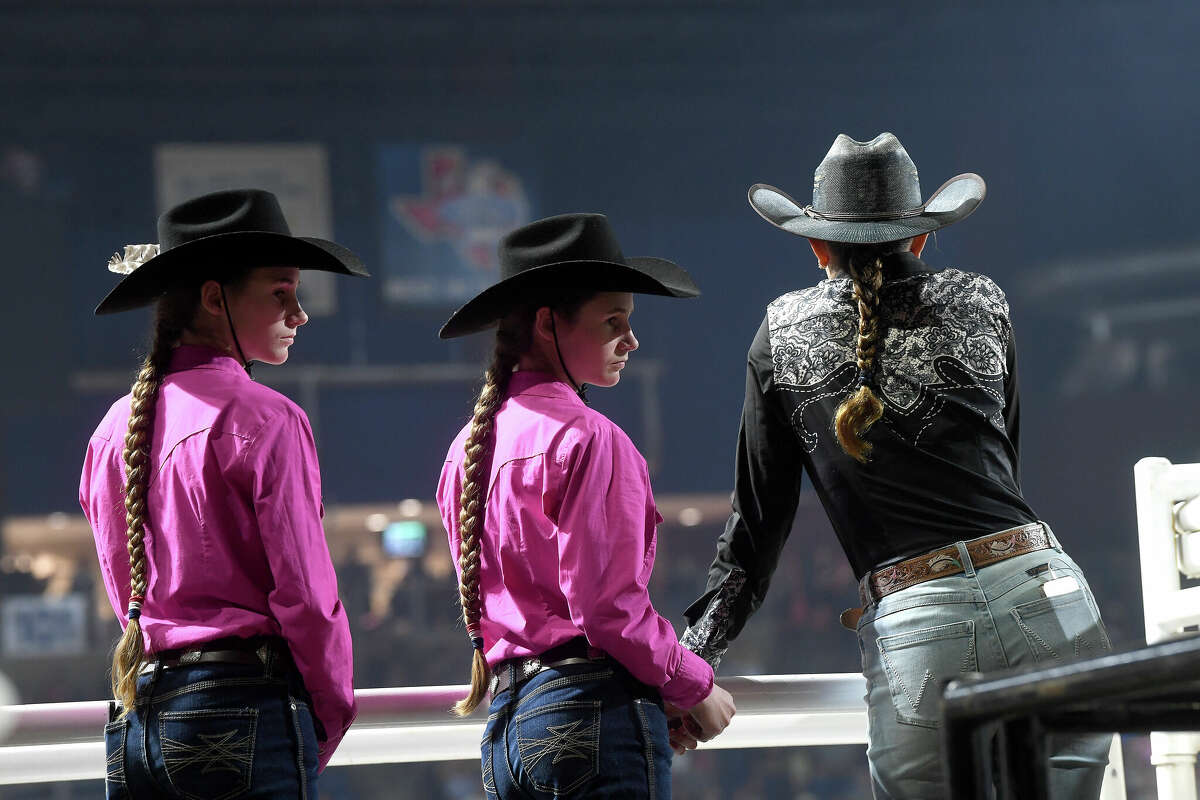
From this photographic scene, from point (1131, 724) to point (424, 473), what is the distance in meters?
11.4

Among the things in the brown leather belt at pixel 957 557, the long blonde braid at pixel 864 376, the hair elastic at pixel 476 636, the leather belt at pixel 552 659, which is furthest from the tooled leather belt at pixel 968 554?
the hair elastic at pixel 476 636

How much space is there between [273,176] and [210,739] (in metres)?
11.4

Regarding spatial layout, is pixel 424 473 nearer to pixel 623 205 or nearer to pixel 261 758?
pixel 623 205

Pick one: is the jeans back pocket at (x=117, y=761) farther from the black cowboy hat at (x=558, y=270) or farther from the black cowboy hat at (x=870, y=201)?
the black cowboy hat at (x=870, y=201)

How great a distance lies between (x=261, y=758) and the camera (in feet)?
4.37

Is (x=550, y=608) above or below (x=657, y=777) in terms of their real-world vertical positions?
above

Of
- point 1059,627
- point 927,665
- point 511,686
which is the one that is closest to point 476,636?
point 511,686

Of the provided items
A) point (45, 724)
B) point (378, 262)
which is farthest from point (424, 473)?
point (45, 724)

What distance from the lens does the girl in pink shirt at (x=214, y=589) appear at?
4.38 ft

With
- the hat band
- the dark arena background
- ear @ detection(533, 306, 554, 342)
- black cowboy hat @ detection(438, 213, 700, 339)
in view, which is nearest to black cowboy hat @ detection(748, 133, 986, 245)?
the hat band

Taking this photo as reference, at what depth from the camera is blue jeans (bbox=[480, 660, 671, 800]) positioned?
1.37 metres

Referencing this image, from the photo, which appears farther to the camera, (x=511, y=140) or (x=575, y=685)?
(x=511, y=140)

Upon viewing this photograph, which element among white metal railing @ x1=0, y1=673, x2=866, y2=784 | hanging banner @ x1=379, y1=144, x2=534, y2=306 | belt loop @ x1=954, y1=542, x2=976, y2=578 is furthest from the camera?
hanging banner @ x1=379, y1=144, x2=534, y2=306

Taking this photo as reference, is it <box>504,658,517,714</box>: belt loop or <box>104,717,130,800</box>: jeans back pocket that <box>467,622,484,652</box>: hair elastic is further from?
<box>104,717,130,800</box>: jeans back pocket
